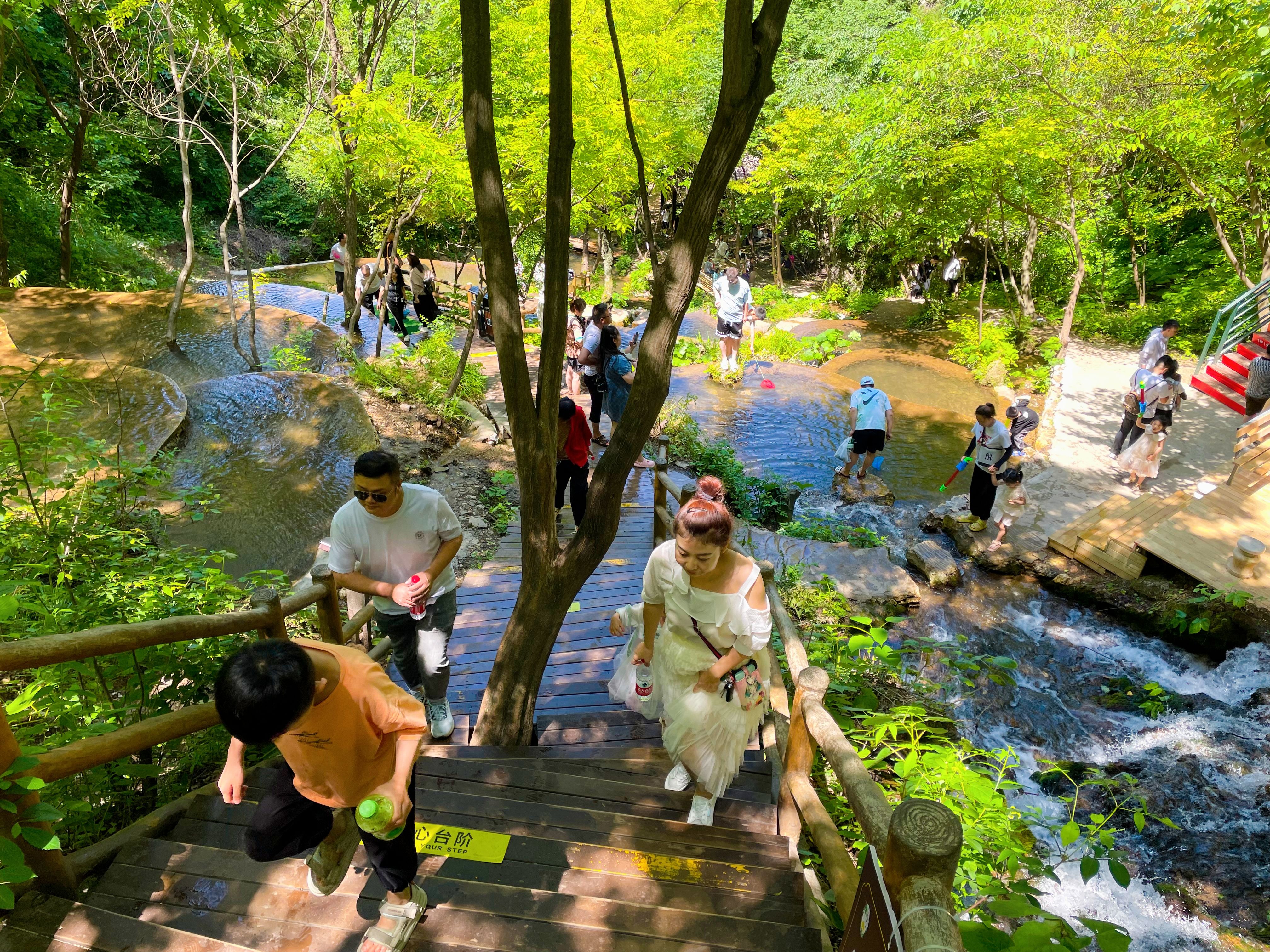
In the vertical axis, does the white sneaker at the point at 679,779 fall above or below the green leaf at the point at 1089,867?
below

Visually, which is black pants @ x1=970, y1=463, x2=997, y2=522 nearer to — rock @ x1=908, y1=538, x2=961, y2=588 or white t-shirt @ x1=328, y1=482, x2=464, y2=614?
rock @ x1=908, y1=538, x2=961, y2=588

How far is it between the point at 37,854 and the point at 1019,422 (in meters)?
8.29

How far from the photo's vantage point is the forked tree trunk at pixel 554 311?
8.94ft

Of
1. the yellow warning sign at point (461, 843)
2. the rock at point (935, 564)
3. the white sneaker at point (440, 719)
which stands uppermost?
the yellow warning sign at point (461, 843)

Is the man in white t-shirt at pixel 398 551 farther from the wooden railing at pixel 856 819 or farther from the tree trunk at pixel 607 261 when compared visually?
the tree trunk at pixel 607 261

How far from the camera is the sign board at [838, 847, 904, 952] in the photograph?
55.5 inches

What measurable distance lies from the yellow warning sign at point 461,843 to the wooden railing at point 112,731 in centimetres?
97

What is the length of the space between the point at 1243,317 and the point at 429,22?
16.0 metres

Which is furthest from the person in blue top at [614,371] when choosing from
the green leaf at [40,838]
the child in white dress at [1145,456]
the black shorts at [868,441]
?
the child in white dress at [1145,456]

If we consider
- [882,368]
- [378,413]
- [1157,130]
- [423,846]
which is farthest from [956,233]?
[423,846]

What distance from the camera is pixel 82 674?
314 centimetres

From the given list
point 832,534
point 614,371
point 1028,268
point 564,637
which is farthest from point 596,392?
point 1028,268

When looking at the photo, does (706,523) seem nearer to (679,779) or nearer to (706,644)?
(706,644)

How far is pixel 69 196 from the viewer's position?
1091cm
